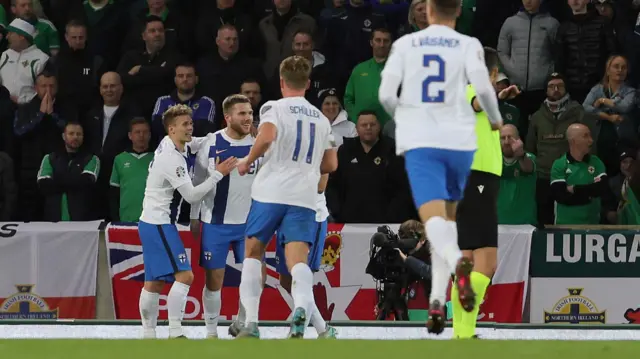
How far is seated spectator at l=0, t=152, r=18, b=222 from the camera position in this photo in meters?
15.7

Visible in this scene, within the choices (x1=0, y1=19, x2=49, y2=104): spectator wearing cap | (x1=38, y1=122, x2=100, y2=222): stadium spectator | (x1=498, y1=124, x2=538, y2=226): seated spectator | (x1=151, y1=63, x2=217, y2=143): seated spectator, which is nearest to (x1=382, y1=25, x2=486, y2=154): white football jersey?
(x1=498, y1=124, x2=538, y2=226): seated spectator

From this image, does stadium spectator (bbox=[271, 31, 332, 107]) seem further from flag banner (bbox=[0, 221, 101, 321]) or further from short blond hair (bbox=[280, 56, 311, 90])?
short blond hair (bbox=[280, 56, 311, 90])

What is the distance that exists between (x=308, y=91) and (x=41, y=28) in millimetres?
3247

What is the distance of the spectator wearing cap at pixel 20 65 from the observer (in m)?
16.8

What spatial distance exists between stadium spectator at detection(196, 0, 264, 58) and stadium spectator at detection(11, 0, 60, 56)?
164cm

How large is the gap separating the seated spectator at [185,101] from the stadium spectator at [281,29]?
107 centimetres

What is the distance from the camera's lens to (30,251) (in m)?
14.8

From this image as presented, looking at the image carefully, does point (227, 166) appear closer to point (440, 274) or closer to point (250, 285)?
point (250, 285)

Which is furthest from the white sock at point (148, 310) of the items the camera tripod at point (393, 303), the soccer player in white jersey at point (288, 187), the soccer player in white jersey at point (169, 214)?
the camera tripod at point (393, 303)

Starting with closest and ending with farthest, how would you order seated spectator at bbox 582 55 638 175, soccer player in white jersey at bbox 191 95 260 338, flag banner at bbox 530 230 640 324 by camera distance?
soccer player in white jersey at bbox 191 95 260 338, flag banner at bbox 530 230 640 324, seated spectator at bbox 582 55 638 175

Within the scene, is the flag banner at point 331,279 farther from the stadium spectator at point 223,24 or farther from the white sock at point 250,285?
the white sock at point 250,285

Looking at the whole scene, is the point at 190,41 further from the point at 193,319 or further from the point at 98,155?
the point at 193,319

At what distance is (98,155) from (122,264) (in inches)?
63.7

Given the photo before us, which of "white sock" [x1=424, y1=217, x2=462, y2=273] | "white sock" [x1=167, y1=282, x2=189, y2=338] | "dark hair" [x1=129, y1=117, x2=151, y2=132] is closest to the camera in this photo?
"white sock" [x1=424, y1=217, x2=462, y2=273]
